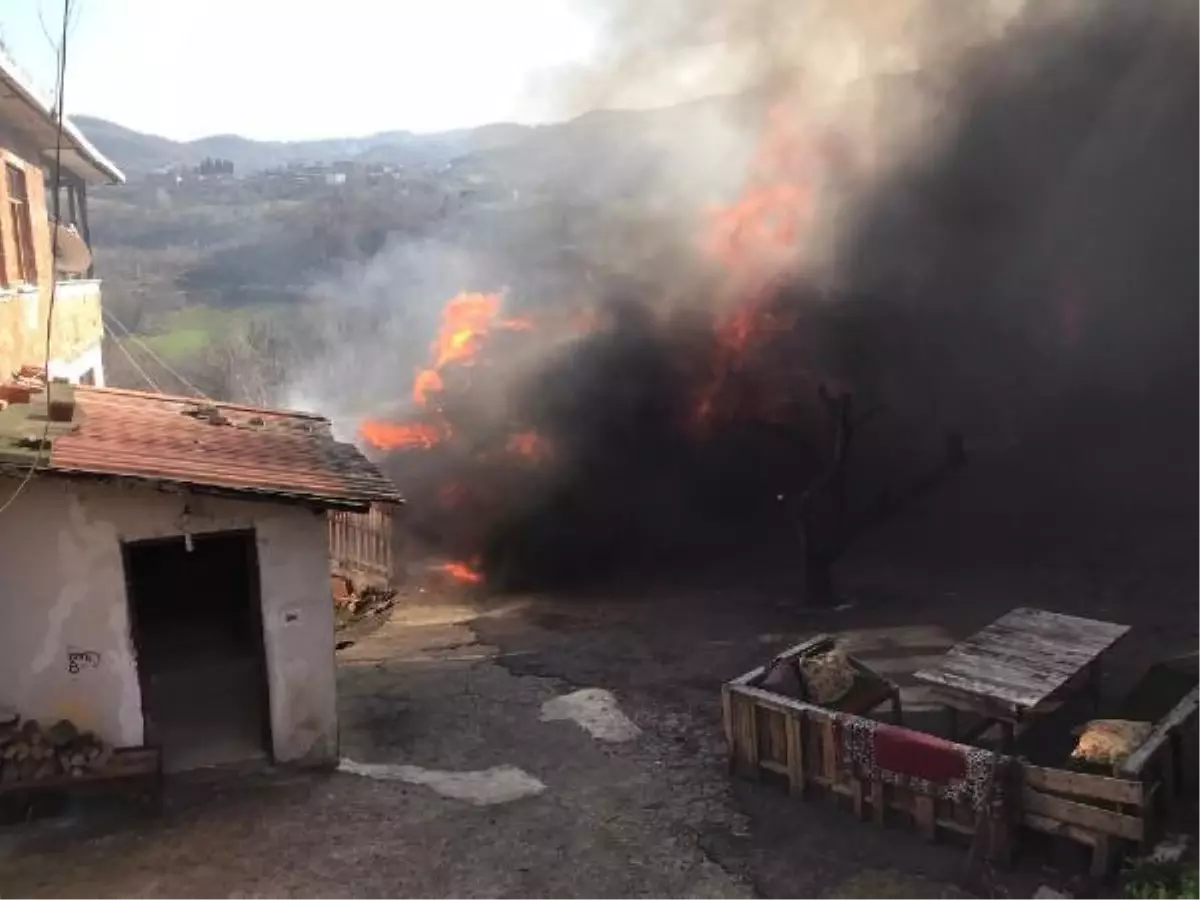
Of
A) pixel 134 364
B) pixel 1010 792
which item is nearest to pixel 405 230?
pixel 134 364

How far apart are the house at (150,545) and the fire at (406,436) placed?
12.8m

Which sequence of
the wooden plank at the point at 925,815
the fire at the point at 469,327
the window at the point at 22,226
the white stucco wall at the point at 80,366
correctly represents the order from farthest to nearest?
the fire at the point at 469,327 < the white stucco wall at the point at 80,366 < the window at the point at 22,226 < the wooden plank at the point at 925,815

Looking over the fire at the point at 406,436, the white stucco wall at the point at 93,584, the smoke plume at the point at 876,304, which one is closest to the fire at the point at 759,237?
the smoke plume at the point at 876,304

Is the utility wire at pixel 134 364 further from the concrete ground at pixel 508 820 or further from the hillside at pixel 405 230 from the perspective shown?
the concrete ground at pixel 508 820

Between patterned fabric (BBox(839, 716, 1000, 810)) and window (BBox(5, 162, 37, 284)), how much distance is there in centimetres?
1182

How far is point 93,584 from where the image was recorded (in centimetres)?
864

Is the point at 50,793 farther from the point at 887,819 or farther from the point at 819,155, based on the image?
the point at 819,155

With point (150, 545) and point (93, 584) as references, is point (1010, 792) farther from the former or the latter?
point (93, 584)

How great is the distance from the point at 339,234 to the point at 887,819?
1975 inches

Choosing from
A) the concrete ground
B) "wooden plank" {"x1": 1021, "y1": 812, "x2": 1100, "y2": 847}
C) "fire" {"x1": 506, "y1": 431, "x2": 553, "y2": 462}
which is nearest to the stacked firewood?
the concrete ground

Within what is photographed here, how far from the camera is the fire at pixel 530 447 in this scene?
21125 millimetres

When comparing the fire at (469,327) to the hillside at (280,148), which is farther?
the hillside at (280,148)

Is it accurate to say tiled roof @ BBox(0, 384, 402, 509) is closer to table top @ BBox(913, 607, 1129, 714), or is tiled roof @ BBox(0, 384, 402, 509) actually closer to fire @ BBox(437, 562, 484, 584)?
table top @ BBox(913, 607, 1129, 714)

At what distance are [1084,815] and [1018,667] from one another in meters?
1.50
